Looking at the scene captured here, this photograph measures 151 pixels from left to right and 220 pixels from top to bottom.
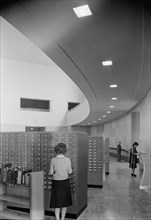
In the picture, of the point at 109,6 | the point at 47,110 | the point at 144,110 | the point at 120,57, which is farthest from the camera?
the point at 47,110

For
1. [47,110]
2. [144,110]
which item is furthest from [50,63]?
[144,110]

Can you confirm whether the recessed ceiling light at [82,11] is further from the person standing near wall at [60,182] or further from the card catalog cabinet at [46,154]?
the card catalog cabinet at [46,154]

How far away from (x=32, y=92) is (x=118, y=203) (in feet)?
68.4

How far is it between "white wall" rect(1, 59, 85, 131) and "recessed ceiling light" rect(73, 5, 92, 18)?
70.5ft

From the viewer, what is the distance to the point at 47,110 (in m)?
27.0

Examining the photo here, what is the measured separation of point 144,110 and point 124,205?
6.64 m

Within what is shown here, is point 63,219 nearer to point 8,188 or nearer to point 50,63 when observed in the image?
point 8,188

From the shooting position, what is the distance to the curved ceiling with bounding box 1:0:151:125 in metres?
3.31

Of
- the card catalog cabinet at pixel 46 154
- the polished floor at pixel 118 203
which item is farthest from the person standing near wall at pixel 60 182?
the polished floor at pixel 118 203

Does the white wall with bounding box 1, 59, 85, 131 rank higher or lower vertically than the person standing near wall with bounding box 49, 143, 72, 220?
higher

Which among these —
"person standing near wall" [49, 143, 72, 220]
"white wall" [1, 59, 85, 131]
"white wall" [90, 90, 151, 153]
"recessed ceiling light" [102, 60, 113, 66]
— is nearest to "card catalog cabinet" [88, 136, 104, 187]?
"white wall" [90, 90, 151, 153]

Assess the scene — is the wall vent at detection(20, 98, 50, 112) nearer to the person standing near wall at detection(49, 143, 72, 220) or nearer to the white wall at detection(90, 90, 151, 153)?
the white wall at detection(90, 90, 151, 153)

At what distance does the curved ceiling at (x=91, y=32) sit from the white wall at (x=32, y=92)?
18789mm

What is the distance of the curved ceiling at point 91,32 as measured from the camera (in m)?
3.31
